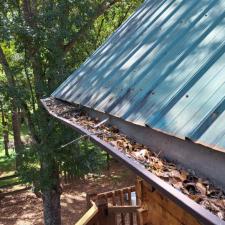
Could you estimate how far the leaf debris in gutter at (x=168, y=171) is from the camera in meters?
1.95

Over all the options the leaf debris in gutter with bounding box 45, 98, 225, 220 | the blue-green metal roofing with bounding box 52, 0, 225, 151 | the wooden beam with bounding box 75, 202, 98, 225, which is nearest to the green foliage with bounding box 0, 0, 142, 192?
the blue-green metal roofing with bounding box 52, 0, 225, 151

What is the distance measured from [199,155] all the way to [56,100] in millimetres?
4073

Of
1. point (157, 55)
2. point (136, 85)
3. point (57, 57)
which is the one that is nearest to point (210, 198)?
point (136, 85)

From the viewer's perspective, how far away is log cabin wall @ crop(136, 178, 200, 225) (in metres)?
2.95

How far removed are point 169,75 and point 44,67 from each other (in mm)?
8756

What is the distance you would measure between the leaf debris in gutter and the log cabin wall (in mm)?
507

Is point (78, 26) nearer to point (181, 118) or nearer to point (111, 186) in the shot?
point (111, 186)

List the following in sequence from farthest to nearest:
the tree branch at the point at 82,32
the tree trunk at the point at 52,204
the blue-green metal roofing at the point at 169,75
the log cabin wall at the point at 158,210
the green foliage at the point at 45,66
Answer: the tree trunk at the point at 52,204, the tree branch at the point at 82,32, the green foliage at the point at 45,66, the log cabin wall at the point at 158,210, the blue-green metal roofing at the point at 169,75

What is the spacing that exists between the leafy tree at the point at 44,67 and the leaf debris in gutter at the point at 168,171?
23.3ft

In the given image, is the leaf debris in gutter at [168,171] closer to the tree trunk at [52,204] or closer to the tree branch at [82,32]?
the tree branch at [82,32]

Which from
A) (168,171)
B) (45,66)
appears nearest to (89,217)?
(168,171)

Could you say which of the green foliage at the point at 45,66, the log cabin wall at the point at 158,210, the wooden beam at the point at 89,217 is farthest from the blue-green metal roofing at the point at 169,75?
the green foliage at the point at 45,66

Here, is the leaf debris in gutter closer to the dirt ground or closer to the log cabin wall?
the log cabin wall

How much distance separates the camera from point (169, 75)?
3.40m
